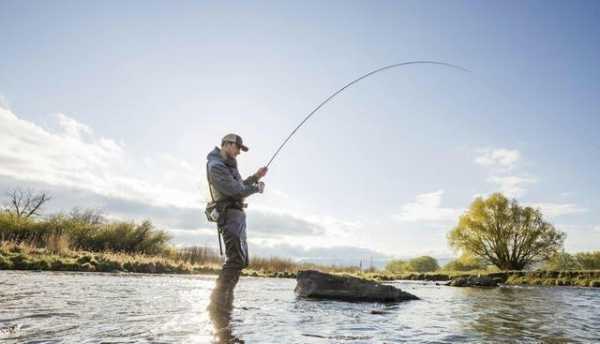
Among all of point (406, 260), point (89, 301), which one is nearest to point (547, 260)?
point (406, 260)

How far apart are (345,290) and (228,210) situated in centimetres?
559

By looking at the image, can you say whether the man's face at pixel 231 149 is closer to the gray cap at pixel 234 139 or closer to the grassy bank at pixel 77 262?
the gray cap at pixel 234 139

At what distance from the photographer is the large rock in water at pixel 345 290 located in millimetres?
10117

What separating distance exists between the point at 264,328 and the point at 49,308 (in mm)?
3114

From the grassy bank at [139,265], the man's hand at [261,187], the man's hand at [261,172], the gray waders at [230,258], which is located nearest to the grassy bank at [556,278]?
the grassy bank at [139,265]

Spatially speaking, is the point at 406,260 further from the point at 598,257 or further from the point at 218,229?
the point at 218,229

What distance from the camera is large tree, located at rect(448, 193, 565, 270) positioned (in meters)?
43.3

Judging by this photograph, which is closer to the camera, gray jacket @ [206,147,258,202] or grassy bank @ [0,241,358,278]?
gray jacket @ [206,147,258,202]

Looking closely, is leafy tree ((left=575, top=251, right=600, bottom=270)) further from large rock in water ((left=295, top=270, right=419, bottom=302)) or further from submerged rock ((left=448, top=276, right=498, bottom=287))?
large rock in water ((left=295, top=270, right=419, bottom=302))

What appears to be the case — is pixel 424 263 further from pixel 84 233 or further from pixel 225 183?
pixel 225 183

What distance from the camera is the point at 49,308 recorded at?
5.07 m

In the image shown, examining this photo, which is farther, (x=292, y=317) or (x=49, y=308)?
(x=292, y=317)

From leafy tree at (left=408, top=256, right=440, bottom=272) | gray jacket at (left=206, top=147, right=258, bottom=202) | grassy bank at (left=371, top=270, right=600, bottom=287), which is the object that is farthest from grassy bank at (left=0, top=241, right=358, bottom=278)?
leafy tree at (left=408, top=256, right=440, bottom=272)

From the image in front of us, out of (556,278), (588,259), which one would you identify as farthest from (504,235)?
(588,259)
